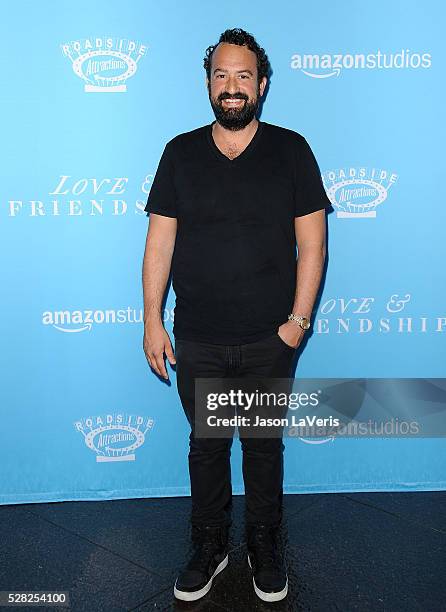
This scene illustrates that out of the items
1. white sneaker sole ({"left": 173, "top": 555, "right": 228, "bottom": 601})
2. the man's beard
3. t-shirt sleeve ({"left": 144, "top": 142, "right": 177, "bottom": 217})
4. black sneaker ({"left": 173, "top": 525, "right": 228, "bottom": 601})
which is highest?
the man's beard

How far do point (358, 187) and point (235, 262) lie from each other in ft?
3.14

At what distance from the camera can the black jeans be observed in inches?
97.2

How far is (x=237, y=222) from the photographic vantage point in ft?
7.87

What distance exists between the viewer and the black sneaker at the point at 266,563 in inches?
96.3

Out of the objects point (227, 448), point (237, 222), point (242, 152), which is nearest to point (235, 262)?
point (237, 222)

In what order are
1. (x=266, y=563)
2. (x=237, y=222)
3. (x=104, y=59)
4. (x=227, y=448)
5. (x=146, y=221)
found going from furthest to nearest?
(x=146, y=221) < (x=104, y=59) < (x=227, y=448) < (x=266, y=563) < (x=237, y=222)

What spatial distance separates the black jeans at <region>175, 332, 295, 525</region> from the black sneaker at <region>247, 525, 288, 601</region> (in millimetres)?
43

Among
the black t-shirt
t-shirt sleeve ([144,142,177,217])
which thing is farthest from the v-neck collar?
t-shirt sleeve ([144,142,177,217])

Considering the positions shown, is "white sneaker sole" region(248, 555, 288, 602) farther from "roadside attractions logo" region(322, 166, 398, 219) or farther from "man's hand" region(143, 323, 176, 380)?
"roadside attractions logo" region(322, 166, 398, 219)

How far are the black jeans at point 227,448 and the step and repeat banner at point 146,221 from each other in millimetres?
682

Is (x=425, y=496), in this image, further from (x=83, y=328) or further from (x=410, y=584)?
(x=83, y=328)

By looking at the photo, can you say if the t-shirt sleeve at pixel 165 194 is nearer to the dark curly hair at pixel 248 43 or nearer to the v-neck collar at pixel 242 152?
the v-neck collar at pixel 242 152

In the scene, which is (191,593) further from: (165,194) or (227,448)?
(165,194)

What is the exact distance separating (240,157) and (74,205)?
95 cm
